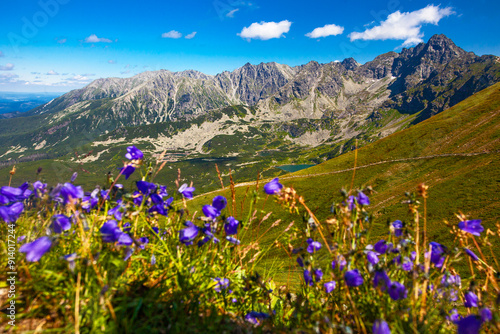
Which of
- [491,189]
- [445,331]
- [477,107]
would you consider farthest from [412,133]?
[445,331]

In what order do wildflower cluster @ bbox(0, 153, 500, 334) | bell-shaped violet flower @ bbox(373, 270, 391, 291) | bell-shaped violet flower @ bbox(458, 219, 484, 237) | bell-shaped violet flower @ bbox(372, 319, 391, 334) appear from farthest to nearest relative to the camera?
bell-shaped violet flower @ bbox(458, 219, 484, 237) → bell-shaped violet flower @ bbox(373, 270, 391, 291) → wildflower cluster @ bbox(0, 153, 500, 334) → bell-shaped violet flower @ bbox(372, 319, 391, 334)

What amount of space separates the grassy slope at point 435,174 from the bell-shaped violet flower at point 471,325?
97.0 feet

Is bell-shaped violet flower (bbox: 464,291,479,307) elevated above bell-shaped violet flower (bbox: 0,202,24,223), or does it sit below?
below

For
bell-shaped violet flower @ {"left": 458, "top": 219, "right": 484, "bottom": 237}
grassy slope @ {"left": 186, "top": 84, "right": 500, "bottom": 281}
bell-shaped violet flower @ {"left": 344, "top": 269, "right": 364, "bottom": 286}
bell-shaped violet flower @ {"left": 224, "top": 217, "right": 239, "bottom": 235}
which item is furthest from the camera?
grassy slope @ {"left": 186, "top": 84, "right": 500, "bottom": 281}

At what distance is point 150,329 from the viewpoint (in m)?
2.29

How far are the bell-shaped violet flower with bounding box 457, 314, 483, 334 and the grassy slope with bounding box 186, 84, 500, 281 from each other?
2955cm

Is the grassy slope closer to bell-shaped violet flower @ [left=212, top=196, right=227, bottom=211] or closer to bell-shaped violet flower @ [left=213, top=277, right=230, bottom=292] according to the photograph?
bell-shaped violet flower @ [left=213, top=277, right=230, bottom=292]

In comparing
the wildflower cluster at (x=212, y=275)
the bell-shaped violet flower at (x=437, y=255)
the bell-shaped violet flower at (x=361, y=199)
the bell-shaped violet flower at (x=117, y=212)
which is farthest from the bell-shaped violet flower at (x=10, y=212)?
the bell-shaped violet flower at (x=437, y=255)

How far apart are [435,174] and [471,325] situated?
239 feet

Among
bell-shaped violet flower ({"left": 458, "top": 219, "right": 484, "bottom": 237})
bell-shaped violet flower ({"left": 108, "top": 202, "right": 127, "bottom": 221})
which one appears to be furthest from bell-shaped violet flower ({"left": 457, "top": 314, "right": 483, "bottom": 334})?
bell-shaped violet flower ({"left": 108, "top": 202, "right": 127, "bottom": 221})

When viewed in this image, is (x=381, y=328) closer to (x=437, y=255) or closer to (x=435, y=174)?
(x=437, y=255)

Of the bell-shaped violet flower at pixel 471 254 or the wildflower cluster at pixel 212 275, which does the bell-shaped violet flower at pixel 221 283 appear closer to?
the wildflower cluster at pixel 212 275

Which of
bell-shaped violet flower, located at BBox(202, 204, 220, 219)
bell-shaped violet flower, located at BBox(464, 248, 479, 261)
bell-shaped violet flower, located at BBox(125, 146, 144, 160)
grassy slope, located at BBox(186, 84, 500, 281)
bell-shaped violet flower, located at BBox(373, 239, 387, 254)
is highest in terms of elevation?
bell-shaped violet flower, located at BBox(125, 146, 144, 160)

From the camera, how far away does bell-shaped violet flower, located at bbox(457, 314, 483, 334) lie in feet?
6.56
